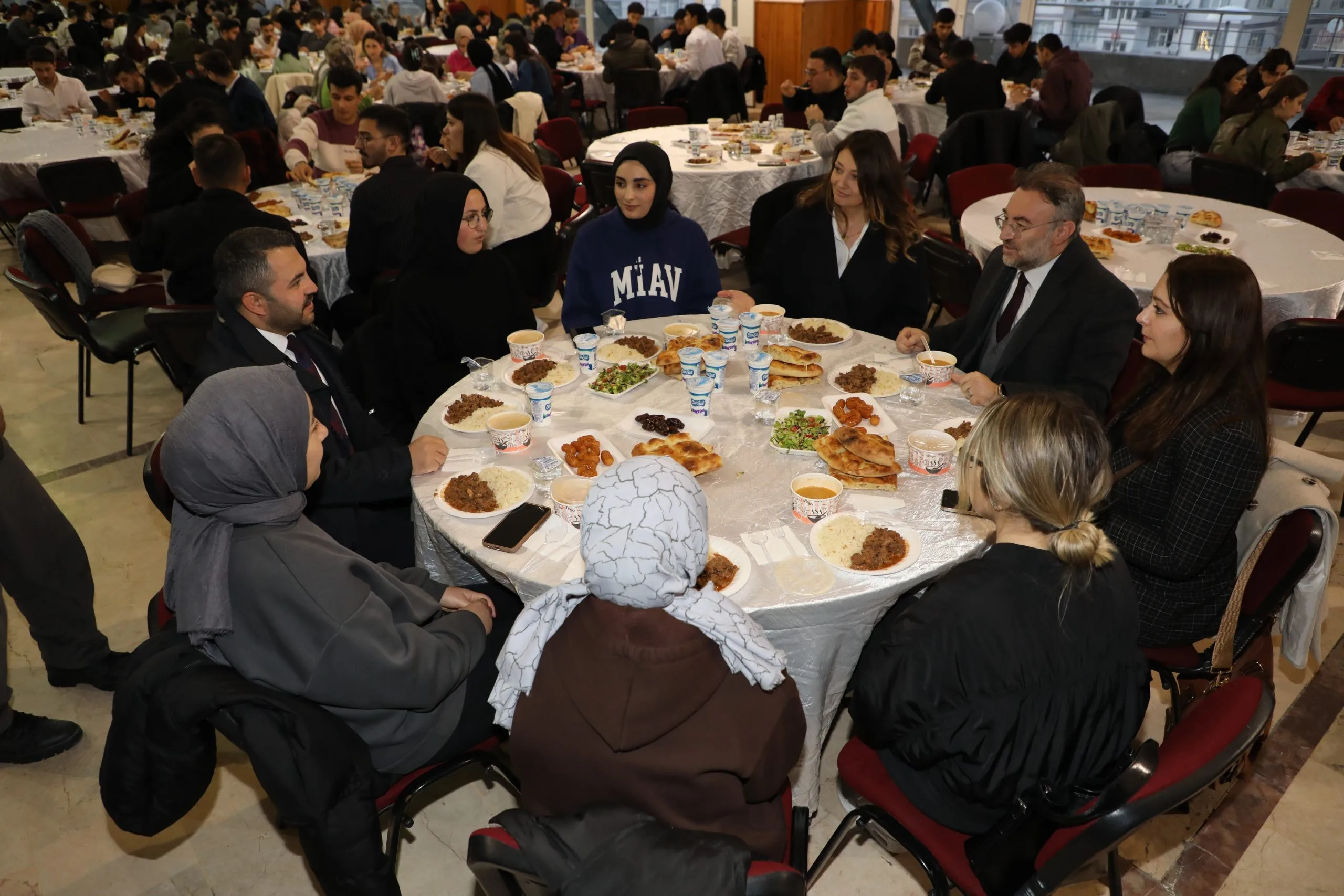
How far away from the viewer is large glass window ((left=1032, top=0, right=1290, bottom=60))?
37.2 ft

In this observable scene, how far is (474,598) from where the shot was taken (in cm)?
250

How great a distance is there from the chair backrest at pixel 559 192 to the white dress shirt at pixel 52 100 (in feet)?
19.0

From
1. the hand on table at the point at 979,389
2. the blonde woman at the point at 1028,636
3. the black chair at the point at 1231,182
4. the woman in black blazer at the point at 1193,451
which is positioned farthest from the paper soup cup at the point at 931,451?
the black chair at the point at 1231,182

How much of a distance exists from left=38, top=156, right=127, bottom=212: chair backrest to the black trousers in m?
4.64

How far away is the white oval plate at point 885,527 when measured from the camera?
7.28 feet

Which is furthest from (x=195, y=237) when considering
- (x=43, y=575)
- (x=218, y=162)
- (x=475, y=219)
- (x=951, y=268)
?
(x=951, y=268)

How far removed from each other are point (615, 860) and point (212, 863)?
2005 millimetres

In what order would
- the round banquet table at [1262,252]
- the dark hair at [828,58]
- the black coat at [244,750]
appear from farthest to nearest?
the dark hair at [828,58], the round banquet table at [1262,252], the black coat at [244,750]

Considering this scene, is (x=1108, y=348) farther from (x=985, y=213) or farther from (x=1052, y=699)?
(x=985, y=213)

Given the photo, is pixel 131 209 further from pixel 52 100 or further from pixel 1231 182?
pixel 1231 182

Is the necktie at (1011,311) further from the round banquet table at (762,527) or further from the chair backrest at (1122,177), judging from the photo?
the chair backrest at (1122,177)

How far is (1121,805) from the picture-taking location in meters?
1.59

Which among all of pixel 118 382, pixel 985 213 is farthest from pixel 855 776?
pixel 118 382

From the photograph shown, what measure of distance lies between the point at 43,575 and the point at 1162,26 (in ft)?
49.0
